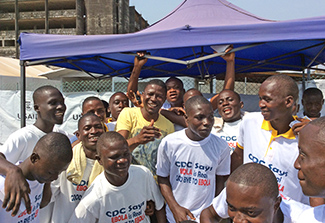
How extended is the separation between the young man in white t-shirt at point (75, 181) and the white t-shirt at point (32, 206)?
21cm

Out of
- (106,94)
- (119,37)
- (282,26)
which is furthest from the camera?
(106,94)

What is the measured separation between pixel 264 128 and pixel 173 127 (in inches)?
35.2

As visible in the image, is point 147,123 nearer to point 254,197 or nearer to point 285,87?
point 285,87

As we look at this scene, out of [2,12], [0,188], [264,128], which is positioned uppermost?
[2,12]

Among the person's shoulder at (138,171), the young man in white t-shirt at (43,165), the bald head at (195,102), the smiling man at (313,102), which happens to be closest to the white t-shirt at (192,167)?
the person's shoulder at (138,171)

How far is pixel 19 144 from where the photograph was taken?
7.11 feet

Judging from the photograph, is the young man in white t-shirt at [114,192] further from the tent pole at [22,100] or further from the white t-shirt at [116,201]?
the tent pole at [22,100]

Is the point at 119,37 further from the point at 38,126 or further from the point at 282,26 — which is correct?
the point at 282,26

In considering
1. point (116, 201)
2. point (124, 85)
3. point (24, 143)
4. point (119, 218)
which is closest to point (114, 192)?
point (116, 201)

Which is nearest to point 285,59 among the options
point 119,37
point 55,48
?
point 119,37

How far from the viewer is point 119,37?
11.2ft

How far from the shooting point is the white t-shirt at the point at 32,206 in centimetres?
167

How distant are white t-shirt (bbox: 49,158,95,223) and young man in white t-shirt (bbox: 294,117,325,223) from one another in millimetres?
1635

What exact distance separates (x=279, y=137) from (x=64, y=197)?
5.83ft
